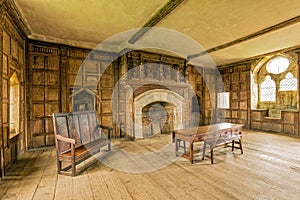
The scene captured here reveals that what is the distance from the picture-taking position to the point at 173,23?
3.46 m

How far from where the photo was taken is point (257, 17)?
3240 millimetres

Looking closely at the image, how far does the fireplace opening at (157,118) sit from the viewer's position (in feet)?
17.9

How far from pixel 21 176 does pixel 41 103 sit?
2.11m

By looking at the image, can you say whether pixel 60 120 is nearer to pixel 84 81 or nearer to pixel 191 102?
pixel 84 81

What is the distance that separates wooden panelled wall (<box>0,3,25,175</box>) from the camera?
2.63m

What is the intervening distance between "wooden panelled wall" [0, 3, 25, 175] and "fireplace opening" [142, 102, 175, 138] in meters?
3.34

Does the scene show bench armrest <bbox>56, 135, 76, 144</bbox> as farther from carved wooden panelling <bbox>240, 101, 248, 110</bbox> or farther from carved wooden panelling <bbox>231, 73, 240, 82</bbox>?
carved wooden panelling <bbox>231, 73, 240, 82</bbox>

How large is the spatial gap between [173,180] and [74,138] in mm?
2078

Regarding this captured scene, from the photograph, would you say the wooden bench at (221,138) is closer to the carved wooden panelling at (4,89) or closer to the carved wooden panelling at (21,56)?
the carved wooden panelling at (4,89)

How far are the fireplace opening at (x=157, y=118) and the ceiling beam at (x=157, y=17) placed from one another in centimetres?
256

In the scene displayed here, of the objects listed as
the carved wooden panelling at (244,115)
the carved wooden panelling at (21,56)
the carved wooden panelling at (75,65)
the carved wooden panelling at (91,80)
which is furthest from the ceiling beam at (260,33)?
the carved wooden panelling at (21,56)

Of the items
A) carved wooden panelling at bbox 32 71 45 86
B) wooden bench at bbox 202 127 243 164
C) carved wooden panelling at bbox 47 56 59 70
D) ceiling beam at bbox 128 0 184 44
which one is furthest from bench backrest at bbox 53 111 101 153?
wooden bench at bbox 202 127 243 164

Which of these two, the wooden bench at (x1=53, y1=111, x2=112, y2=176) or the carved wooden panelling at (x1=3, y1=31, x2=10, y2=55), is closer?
the wooden bench at (x1=53, y1=111, x2=112, y2=176)

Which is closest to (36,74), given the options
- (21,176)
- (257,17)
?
(21,176)
